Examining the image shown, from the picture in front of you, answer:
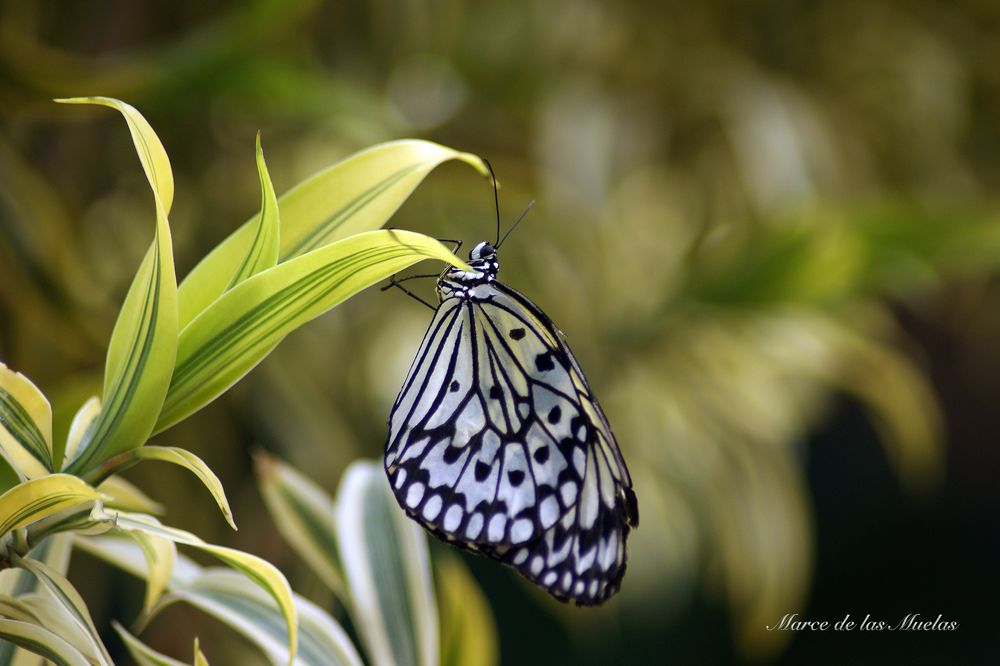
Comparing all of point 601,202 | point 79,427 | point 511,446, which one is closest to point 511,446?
point 511,446

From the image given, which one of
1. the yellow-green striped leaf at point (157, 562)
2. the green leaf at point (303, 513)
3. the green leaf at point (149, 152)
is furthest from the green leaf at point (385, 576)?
the green leaf at point (149, 152)

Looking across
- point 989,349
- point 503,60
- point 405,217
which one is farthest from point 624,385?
point 989,349

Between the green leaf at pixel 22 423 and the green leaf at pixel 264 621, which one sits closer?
the green leaf at pixel 22 423

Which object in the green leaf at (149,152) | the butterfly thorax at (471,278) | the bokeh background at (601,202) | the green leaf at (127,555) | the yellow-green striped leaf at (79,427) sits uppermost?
the bokeh background at (601,202)

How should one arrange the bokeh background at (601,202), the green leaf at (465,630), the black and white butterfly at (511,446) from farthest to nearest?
the bokeh background at (601,202), the green leaf at (465,630), the black and white butterfly at (511,446)

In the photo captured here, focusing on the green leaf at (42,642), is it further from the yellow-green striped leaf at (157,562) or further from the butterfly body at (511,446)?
the butterfly body at (511,446)

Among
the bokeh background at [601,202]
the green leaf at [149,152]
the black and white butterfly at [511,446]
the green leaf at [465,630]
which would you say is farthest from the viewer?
the bokeh background at [601,202]

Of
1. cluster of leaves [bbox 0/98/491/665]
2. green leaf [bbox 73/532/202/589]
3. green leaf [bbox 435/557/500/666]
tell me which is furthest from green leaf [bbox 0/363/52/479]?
green leaf [bbox 435/557/500/666]
